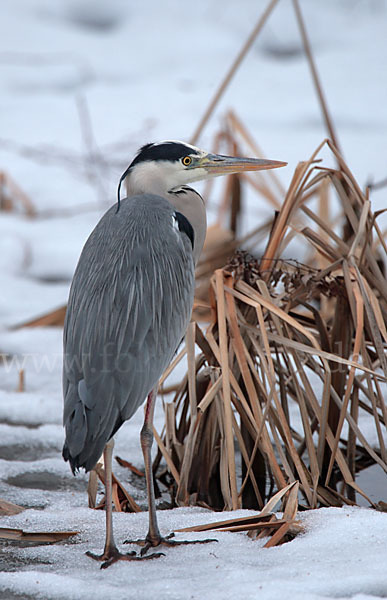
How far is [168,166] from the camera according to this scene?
8.55ft

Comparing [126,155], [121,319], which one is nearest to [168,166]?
[121,319]

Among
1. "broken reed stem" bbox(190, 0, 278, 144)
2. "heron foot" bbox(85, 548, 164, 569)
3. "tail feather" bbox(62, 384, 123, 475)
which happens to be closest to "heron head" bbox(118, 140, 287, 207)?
"tail feather" bbox(62, 384, 123, 475)

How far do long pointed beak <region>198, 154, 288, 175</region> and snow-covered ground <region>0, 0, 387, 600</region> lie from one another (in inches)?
42.3

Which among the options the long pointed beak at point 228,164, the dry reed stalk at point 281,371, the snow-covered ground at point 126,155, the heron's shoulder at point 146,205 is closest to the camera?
the snow-covered ground at point 126,155

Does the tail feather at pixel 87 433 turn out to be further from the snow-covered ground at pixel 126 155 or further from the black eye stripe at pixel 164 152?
the black eye stripe at pixel 164 152

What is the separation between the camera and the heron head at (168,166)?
2590mm

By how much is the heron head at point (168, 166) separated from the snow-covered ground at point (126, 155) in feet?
3.34

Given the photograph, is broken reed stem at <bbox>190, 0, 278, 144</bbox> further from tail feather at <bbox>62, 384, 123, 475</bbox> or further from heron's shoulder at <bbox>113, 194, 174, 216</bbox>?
tail feather at <bbox>62, 384, 123, 475</bbox>

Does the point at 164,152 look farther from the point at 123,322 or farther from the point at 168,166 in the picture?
the point at 123,322

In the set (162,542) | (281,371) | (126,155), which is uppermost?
(126,155)

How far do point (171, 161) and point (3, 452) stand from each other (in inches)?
49.6

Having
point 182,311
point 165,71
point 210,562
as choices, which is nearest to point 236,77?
point 165,71

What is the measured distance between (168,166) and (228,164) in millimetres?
210

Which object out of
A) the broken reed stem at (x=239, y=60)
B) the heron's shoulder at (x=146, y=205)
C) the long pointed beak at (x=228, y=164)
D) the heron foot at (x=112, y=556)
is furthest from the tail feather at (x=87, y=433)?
the broken reed stem at (x=239, y=60)
